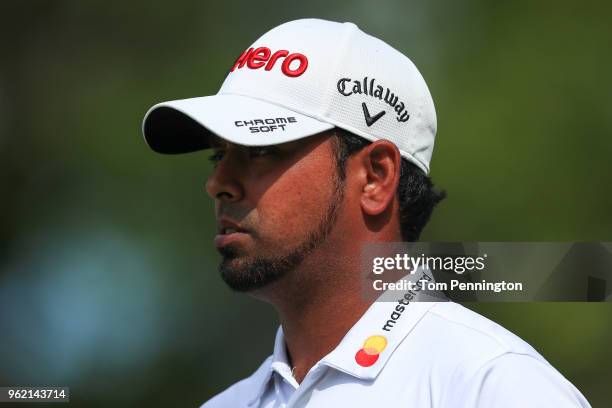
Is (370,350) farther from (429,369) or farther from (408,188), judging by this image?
(408,188)

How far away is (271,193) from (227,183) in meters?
0.11

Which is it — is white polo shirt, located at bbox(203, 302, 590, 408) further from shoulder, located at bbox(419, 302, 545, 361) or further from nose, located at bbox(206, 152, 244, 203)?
nose, located at bbox(206, 152, 244, 203)

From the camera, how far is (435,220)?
18.7 ft

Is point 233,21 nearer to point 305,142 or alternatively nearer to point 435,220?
point 435,220

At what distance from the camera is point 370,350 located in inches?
85.8

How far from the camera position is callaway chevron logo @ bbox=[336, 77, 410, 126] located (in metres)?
2.39

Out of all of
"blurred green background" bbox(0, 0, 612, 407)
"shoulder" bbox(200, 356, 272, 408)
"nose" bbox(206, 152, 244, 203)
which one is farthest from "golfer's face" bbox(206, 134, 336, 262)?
"blurred green background" bbox(0, 0, 612, 407)

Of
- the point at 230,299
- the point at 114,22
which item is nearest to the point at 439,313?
the point at 230,299

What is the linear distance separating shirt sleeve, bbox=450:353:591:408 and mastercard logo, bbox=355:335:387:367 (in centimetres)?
26

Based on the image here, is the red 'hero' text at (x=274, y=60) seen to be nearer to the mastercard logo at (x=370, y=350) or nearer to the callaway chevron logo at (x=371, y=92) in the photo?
the callaway chevron logo at (x=371, y=92)

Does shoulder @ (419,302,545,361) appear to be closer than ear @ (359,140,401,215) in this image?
Yes

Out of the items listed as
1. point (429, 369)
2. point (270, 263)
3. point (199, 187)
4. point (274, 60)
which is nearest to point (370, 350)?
point (429, 369)

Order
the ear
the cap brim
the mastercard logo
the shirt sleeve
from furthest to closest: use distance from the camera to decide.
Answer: the ear → the cap brim → the mastercard logo → the shirt sleeve

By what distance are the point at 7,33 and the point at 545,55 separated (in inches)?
134
